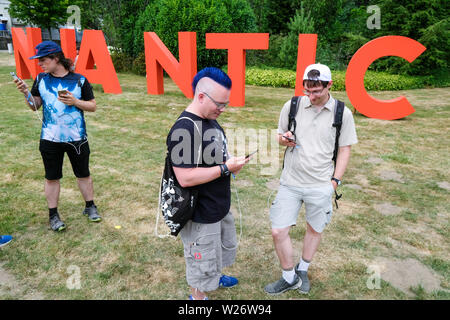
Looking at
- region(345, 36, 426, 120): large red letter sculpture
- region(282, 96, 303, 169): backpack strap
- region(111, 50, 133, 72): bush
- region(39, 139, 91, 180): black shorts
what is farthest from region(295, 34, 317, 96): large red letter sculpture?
region(111, 50, 133, 72): bush

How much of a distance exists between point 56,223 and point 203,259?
2283mm

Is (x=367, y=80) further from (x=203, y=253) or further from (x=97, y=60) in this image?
(x=203, y=253)

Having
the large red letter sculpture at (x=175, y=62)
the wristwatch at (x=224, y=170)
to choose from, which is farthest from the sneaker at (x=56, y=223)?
the large red letter sculpture at (x=175, y=62)

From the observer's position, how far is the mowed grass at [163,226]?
300 centimetres

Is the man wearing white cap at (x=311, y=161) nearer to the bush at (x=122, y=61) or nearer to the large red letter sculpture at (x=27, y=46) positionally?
the large red letter sculpture at (x=27, y=46)

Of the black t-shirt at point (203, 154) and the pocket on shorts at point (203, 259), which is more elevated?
the black t-shirt at point (203, 154)

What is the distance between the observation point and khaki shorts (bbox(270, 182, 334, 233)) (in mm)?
2654

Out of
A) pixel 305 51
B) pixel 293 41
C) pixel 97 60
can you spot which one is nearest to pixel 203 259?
pixel 305 51

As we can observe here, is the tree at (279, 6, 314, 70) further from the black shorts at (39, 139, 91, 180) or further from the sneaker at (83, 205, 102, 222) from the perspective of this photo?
the black shorts at (39, 139, 91, 180)

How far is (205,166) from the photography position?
2.19 meters

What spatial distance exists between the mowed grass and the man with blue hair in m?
0.68

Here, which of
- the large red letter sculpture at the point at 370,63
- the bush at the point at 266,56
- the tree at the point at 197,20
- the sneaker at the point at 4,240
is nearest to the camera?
the sneaker at the point at 4,240

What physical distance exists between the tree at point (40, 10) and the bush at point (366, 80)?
653 inches
